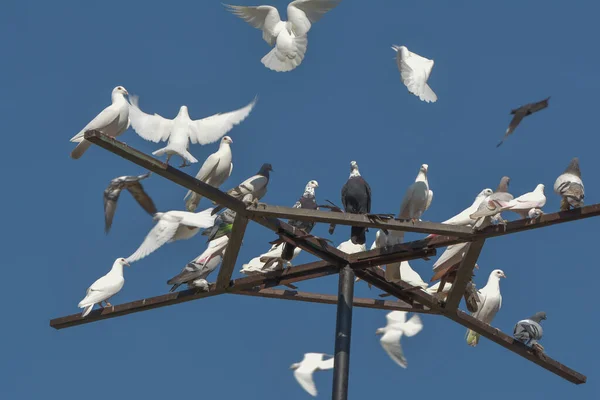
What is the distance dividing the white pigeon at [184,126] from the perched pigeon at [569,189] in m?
4.77

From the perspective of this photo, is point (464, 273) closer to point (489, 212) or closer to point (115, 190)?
point (489, 212)

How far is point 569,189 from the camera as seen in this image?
13234mm

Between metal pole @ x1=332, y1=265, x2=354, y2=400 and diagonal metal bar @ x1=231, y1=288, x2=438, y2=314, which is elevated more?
diagonal metal bar @ x1=231, y1=288, x2=438, y2=314

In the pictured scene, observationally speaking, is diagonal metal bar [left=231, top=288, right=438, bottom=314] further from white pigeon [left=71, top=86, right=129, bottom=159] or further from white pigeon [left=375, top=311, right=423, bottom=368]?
white pigeon [left=71, top=86, right=129, bottom=159]

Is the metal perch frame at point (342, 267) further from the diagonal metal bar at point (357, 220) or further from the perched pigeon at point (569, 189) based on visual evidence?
the perched pigeon at point (569, 189)

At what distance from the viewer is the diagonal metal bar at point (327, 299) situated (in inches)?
536

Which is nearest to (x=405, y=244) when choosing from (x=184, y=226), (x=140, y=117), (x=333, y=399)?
(x=333, y=399)

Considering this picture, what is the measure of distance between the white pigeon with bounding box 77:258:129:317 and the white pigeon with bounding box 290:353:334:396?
8.23ft

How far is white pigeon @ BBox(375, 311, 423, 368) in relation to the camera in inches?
615

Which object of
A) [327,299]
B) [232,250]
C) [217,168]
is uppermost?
[217,168]

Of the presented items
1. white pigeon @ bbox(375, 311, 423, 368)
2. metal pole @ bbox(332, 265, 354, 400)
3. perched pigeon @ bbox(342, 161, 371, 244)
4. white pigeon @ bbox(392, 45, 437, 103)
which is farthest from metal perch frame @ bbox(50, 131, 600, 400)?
white pigeon @ bbox(392, 45, 437, 103)

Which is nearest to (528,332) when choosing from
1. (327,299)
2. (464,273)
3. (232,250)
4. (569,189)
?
(464,273)

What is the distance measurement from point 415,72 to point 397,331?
11.4ft

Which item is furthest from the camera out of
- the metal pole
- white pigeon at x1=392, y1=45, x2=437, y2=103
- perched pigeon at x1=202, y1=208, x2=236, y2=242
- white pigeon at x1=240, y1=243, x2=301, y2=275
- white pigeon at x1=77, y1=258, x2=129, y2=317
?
white pigeon at x1=392, y1=45, x2=437, y2=103
